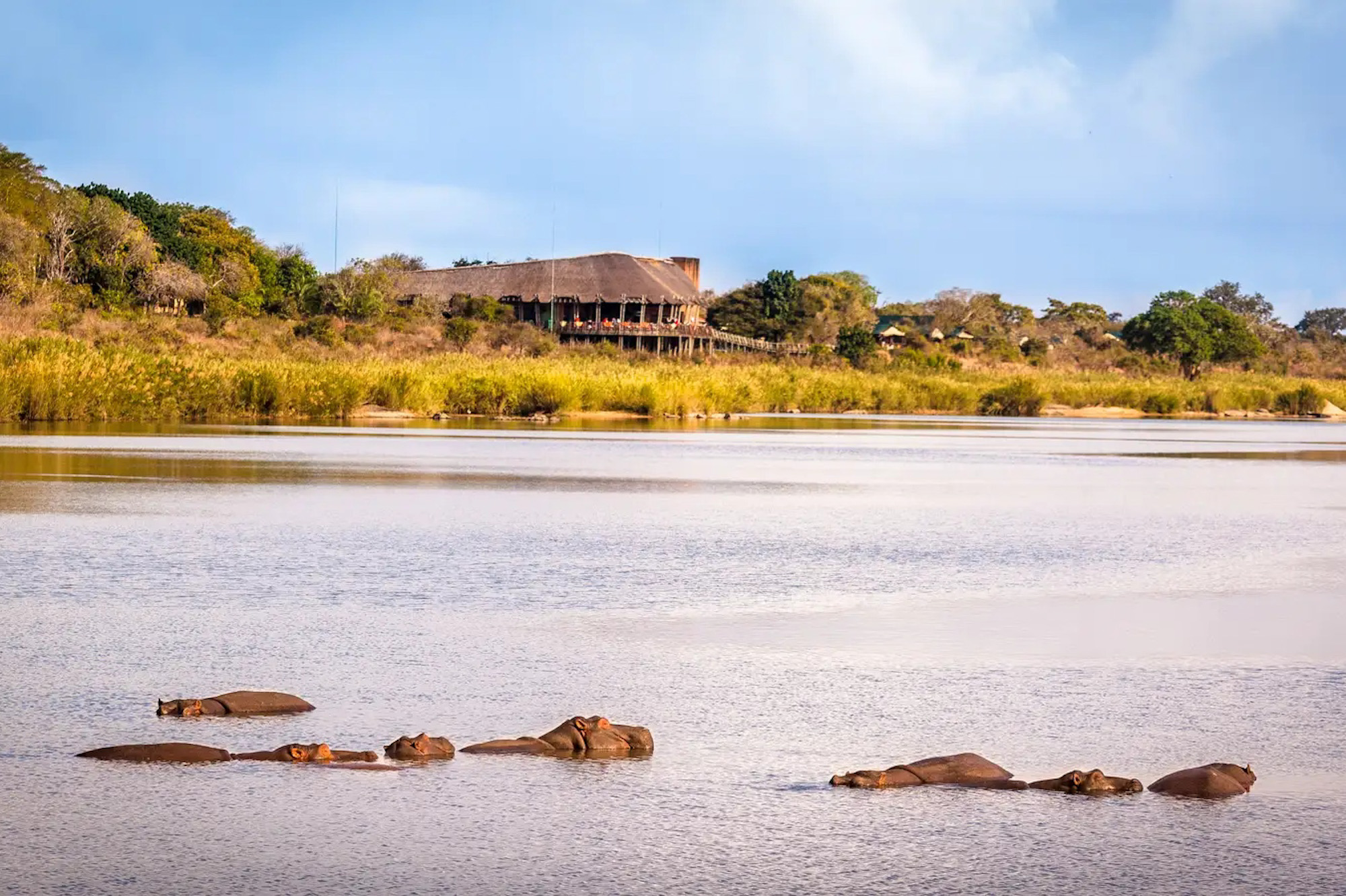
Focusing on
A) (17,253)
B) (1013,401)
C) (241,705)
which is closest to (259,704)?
(241,705)

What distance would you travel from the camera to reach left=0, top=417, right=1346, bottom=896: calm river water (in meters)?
4.72

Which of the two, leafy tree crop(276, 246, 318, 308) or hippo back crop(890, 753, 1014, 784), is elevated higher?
leafy tree crop(276, 246, 318, 308)

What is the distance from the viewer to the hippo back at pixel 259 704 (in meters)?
6.40

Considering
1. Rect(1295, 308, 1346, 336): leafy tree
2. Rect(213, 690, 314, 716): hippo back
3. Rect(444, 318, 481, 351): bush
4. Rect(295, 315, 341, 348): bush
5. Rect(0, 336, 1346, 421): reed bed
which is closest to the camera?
Rect(213, 690, 314, 716): hippo back

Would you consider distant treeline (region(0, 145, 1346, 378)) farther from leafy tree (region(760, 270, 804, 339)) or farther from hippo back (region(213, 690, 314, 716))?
hippo back (region(213, 690, 314, 716))

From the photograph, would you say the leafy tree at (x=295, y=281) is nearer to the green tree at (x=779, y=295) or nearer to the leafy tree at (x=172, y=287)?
the leafy tree at (x=172, y=287)

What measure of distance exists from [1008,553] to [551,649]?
5.61 m

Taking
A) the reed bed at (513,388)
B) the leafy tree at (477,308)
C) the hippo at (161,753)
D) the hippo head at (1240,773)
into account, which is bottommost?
the hippo at (161,753)

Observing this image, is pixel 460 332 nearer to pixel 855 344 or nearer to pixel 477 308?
pixel 477 308

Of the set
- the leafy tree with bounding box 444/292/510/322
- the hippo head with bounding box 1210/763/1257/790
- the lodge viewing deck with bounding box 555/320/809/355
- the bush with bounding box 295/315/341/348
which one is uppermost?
the leafy tree with bounding box 444/292/510/322

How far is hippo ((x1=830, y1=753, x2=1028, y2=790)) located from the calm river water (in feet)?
0.28

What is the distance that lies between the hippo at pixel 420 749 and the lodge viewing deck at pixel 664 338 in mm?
79502

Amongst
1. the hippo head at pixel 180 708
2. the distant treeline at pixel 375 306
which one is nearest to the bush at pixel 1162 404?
the distant treeline at pixel 375 306

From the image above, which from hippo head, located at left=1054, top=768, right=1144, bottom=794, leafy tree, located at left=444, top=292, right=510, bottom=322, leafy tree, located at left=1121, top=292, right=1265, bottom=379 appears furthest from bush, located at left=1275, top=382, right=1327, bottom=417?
hippo head, located at left=1054, top=768, right=1144, bottom=794
